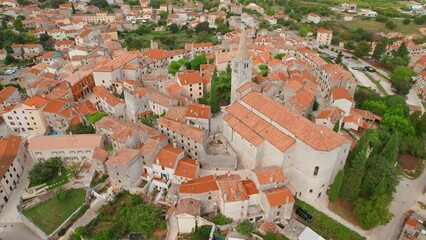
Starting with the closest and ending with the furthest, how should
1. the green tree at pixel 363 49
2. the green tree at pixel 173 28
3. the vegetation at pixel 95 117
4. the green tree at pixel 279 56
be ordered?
the vegetation at pixel 95 117, the green tree at pixel 279 56, the green tree at pixel 363 49, the green tree at pixel 173 28

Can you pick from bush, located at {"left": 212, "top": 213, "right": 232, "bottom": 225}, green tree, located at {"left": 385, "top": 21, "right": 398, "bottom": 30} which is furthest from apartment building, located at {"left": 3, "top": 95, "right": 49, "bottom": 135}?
green tree, located at {"left": 385, "top": 21, "right": 398, "bottom": 30}

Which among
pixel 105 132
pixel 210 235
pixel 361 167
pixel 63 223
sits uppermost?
pixel 361 167

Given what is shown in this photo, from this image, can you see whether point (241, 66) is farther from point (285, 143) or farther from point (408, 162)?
point (408, 162)

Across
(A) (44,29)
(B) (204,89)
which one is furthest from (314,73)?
(A) (44,29)

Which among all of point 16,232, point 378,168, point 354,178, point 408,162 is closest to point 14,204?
point 16,232

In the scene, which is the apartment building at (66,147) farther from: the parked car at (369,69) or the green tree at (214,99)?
the parked car at (369,69)

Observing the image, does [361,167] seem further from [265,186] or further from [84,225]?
[84,225]

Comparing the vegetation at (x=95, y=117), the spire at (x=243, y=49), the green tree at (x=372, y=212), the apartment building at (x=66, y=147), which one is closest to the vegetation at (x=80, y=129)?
the vegetation at (x=95, y=117)
